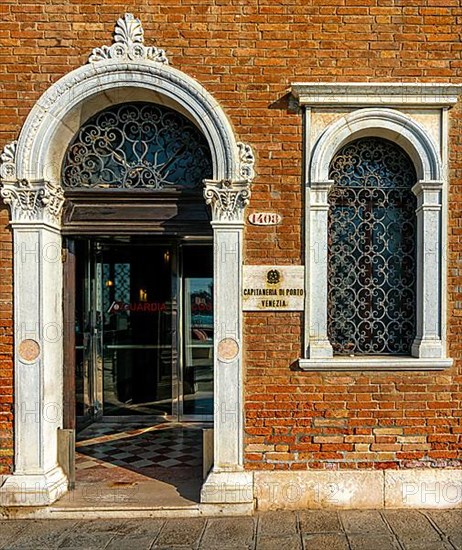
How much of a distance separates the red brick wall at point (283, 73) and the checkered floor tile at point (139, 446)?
1.69 metres

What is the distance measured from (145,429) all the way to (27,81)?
4948 mm

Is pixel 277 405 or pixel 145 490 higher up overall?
pixel 277 405

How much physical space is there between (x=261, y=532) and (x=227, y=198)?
3.03m

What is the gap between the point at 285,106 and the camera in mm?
4766

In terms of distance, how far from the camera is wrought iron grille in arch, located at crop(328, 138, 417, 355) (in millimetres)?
4965

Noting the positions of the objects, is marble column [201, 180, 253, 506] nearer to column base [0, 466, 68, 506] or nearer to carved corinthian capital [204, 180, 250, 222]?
carved corinthian capital [204, 180, 250, 222]

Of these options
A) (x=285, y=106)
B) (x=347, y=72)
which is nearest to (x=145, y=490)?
(x=285, y=106)

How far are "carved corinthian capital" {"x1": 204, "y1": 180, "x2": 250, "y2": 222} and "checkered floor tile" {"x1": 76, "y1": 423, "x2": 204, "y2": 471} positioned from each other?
119 inches

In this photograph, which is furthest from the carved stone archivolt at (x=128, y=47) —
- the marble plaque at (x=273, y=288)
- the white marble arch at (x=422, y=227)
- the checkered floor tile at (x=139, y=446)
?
the checkered floor tile at (x=139, y=446)

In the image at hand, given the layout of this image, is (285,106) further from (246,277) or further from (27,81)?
(27,81)

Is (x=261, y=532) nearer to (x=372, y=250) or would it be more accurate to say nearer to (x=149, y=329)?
(x=372, y=250)

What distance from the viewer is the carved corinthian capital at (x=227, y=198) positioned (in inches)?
185

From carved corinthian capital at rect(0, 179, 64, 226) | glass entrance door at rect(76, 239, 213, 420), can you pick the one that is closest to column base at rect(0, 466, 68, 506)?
carved corinthian capital at rect(0, 179, 64, 226)

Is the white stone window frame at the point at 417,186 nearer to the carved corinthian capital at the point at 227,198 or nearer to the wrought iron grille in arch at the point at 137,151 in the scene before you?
the carved corinthian capital at the point at 227,198
